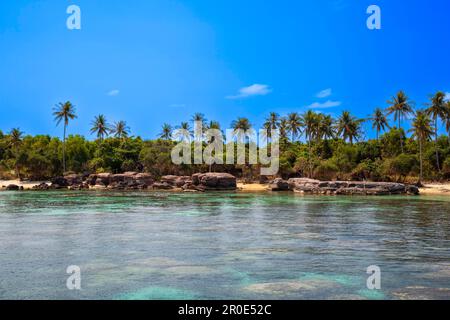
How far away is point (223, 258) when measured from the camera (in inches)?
507

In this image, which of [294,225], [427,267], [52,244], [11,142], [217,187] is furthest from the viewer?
[11,142]

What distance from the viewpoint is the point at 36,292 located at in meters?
9.27

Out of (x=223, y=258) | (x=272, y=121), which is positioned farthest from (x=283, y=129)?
(x=223, y=258)

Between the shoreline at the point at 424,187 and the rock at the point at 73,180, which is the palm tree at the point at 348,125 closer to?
the shoreline at the point at 424,187

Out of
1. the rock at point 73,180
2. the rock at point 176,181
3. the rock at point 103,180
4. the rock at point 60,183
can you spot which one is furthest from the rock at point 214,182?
the rock at point 60,183

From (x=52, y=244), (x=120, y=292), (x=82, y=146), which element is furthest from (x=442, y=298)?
(x=82, y=146)

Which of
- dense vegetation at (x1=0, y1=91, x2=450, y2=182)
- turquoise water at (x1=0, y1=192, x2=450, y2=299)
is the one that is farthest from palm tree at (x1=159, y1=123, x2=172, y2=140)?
turquoise water at (x1=0, y1=192, x2=450, y2=299)

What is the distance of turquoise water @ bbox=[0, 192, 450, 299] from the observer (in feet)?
30.7

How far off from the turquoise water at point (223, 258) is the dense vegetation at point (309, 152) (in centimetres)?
4706

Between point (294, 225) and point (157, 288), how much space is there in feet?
42.0

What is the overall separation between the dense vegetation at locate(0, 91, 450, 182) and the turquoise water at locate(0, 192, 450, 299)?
47.1 m

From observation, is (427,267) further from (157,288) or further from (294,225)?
(294,225)

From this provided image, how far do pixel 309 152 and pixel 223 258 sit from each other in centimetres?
6564
